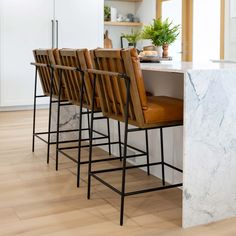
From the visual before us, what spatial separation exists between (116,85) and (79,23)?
4.18m

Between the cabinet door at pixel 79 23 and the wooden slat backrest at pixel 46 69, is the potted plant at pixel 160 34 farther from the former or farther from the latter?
the cabinet door at pixel 79 23

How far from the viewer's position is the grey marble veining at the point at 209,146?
2.12m

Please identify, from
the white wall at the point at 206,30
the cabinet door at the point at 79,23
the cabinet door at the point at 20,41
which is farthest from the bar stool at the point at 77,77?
the white wall at the point at 206,30

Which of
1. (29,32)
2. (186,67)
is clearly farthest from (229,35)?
(186,67)

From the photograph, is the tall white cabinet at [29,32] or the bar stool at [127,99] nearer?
the bar stool at [127,99]

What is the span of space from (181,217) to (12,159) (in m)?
1.77

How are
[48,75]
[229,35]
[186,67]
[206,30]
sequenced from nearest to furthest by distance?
[186,67] < [48,75] < [229,35] < [206,30]

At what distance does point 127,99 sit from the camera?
88.3 inches

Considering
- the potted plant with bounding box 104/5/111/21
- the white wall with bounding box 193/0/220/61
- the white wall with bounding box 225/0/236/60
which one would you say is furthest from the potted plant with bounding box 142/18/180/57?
the potted plant with bounding box 104/5/111/21

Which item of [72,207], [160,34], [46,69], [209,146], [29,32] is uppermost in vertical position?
[29,32]

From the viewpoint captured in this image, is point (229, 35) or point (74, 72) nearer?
point (74, 72)

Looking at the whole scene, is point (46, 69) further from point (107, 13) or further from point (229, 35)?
point (107, 13)

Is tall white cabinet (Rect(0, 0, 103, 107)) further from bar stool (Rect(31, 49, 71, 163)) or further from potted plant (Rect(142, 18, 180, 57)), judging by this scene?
potted plant (Rect(142, 18, 180, 57))

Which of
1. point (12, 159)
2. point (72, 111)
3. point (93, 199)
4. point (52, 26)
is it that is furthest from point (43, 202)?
point (52, 26)
